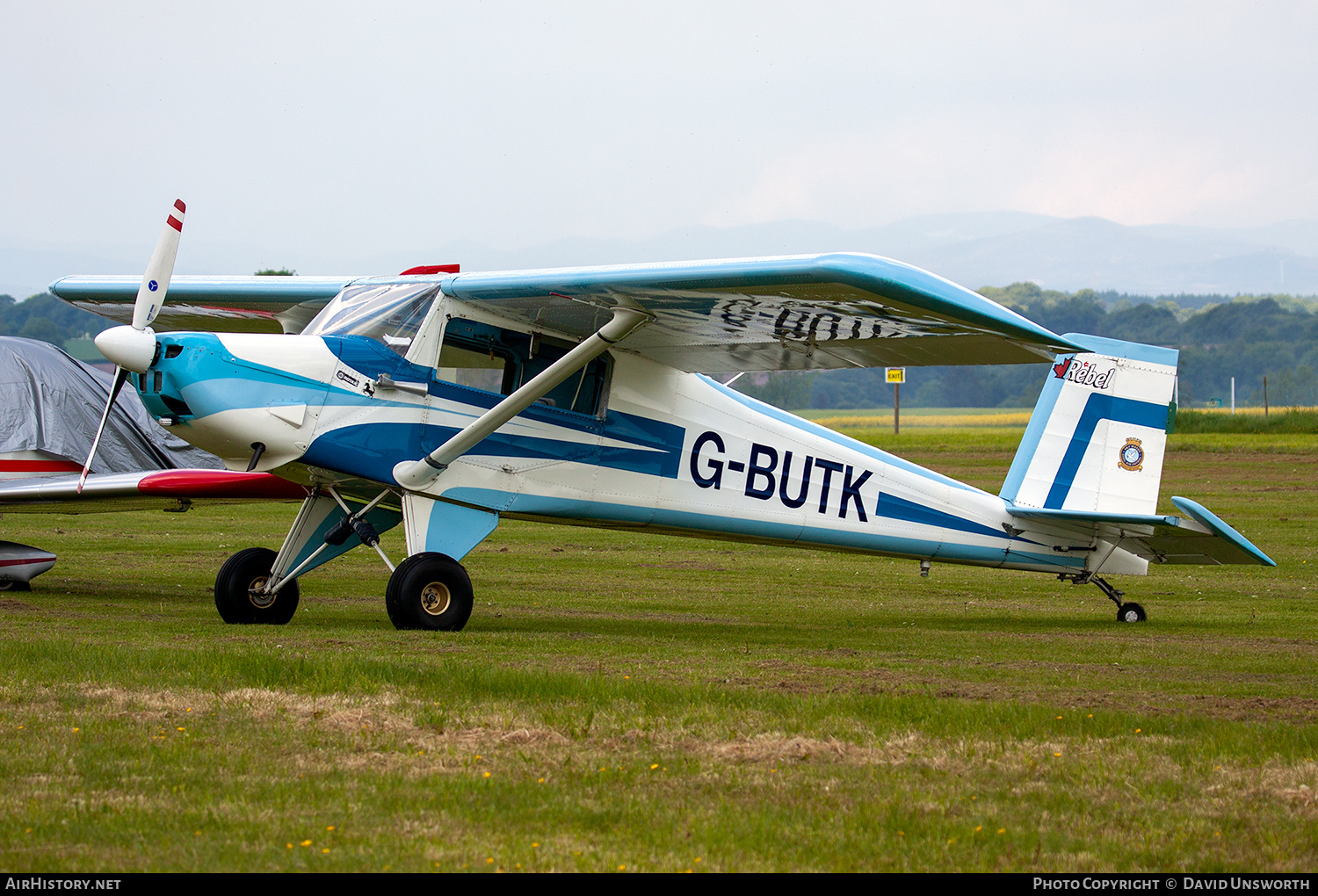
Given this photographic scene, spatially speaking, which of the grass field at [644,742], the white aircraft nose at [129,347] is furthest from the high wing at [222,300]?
the grass field at [644,742]

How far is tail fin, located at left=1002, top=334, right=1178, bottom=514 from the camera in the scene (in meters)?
12.9

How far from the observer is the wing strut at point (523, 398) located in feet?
32.1

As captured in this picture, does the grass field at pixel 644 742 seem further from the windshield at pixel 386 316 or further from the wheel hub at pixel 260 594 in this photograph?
the windshield at pixel 386 316

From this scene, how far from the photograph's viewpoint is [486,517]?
10.5m

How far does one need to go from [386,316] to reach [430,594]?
226cm

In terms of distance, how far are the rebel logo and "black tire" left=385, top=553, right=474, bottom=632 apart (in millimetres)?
6740

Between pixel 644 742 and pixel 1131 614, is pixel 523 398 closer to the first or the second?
pixel 644 742

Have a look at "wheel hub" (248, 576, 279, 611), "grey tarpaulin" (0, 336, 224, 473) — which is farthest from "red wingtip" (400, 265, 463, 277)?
"grey tarpaulin" (0, 336, 224, 473)

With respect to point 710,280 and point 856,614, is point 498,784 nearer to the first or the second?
point 710,280

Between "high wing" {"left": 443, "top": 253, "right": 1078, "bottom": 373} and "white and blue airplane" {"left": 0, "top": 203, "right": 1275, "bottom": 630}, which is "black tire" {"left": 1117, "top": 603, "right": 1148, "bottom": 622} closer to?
"white and blue airplane" {"left": 0, "top": 203, "right": 1275, "bottom": 630}

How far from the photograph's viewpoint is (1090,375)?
13070 millimetres

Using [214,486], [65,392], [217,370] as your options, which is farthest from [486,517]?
[65,392]
